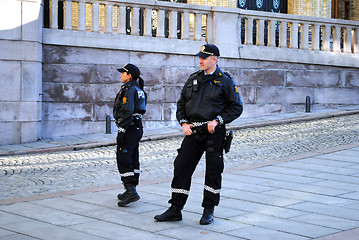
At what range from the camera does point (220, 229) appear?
645cm

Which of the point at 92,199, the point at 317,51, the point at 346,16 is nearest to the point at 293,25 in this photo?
the point at 317,51

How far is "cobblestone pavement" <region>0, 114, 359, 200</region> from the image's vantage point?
370 inches

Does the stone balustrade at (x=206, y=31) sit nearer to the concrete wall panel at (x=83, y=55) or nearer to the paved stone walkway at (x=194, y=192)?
the concrete wall panel at (x=83, y=55)

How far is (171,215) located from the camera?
6.76 m

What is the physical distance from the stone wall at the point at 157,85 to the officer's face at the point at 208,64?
859cm

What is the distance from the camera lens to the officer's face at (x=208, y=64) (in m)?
6.84

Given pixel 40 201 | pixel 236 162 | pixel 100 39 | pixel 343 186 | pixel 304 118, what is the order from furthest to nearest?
pixel 304 118, pixel 100 39, pixel 236 162, pixel 343 186, pixel 40 201

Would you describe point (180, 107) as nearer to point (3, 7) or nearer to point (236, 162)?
point (236, 162)

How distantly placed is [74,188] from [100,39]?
7022 mm

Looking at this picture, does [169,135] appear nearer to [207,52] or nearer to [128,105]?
[128,105]

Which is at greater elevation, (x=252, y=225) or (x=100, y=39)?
(x=100, y=39)

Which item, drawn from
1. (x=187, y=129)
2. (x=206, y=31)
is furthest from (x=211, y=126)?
(x=206, y=31)

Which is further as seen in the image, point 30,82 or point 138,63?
point 138,63

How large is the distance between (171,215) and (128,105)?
1.63 m
